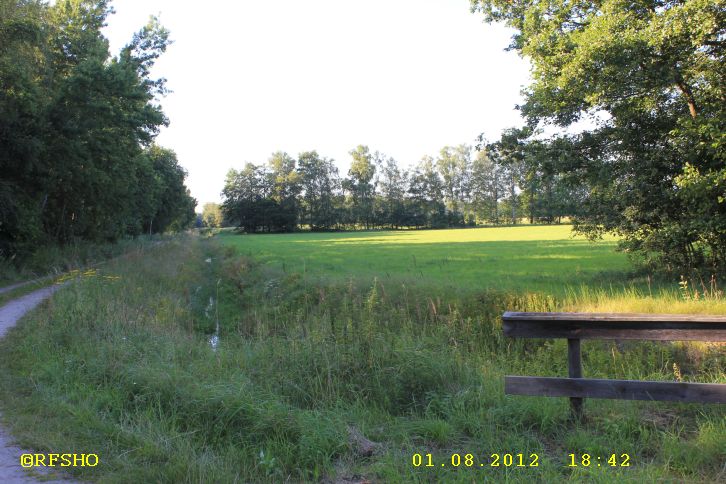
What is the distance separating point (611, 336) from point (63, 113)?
25.6 metres

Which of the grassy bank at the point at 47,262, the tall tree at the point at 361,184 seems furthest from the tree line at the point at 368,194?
the grassy bank at the point at 47,262

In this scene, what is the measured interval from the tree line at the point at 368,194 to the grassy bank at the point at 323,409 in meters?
122

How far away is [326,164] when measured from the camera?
143125 mm

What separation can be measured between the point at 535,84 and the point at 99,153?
73.7ft

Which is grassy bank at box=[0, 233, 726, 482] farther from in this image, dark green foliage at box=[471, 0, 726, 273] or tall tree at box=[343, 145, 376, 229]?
tall tree at box=[343, 145, 376, 229]

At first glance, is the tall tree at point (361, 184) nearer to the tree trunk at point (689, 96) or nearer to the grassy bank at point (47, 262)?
the grassy bank at point (47, 262)

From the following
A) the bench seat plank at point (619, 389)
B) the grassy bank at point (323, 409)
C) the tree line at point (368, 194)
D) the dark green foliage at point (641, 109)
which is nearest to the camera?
the grassy bank at point (323, 409)

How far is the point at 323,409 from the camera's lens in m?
5.53

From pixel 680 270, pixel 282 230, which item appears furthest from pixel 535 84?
pixel 282 230

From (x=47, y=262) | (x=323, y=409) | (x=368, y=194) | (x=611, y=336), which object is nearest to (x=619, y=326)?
(x=611, y=336)

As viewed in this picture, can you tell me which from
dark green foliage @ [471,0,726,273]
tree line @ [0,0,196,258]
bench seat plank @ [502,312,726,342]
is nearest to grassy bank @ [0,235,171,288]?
tree line @ [0,0,196,258]

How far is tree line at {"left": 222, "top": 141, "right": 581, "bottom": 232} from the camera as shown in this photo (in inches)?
5207

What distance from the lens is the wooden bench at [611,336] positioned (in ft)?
14.5

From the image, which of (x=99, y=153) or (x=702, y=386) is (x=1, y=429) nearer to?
(x=702, y=386)
